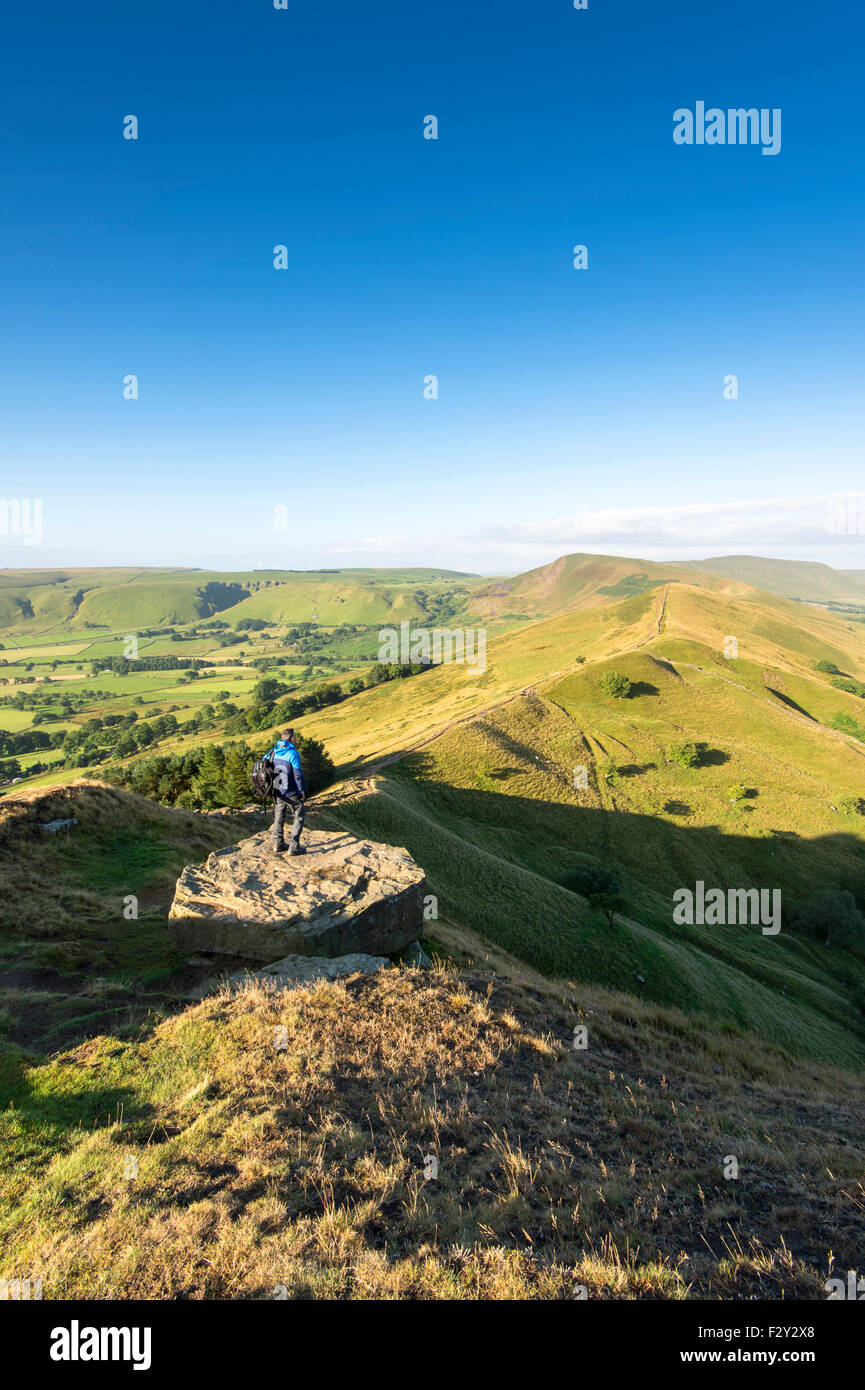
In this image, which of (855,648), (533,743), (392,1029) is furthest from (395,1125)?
(855,648)

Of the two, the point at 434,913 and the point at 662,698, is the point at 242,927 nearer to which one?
the point at 434,913

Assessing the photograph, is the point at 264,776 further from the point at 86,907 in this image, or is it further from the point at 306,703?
the point at 306,703

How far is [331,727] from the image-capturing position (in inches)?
3890

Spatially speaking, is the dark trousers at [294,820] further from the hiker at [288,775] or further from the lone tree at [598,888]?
the lone tree at [598,888]

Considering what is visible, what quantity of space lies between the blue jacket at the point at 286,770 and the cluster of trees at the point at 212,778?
27.6 metres

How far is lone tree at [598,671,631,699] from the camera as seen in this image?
83688mm

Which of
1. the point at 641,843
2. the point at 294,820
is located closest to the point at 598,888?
the point at 641,843

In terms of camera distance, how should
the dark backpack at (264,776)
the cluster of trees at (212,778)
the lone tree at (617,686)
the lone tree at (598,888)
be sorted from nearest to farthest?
1. the dark backpack at (264,776)
2. the lone tree at (598,888)
3. the cluster of trees at (212,778)
4. the lone tree at (617,686)

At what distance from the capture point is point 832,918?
4828 cm

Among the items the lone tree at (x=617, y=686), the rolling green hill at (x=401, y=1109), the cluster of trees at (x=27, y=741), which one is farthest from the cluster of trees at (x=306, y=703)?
the rolling green hill at (x=401, y=1109)

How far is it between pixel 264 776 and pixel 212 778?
111ft

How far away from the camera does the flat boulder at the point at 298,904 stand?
51.7 ft

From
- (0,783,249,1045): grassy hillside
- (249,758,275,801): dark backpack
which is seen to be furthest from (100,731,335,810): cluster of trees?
(249,758,275,801): dark backpack

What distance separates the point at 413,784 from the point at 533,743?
22.6 meters
